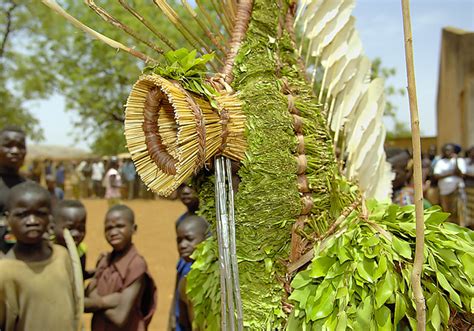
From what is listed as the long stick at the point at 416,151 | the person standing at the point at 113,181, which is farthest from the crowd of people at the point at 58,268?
the person standing at the point at 113,181

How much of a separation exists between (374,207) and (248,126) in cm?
65

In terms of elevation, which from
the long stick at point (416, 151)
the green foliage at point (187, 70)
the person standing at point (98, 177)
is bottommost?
the person standing at point (98, 177)

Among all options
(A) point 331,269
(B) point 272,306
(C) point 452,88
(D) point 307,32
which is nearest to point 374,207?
(A) point 331,269

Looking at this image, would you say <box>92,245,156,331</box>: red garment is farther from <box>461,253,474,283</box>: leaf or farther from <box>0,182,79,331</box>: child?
<box>461,253,474,283</box>: leaf

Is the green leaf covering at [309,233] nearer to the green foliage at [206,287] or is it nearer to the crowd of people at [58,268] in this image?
the green foliage at [206,287]

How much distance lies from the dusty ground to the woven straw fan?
494cm

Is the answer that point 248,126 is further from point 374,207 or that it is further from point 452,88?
point 452,88

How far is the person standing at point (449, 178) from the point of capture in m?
8.09

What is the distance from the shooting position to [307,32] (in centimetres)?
231

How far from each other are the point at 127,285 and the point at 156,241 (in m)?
9.13

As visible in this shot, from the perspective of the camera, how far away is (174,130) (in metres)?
1.95

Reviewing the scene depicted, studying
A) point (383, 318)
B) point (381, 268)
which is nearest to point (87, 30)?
point (381, 268)

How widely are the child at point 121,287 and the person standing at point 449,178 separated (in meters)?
5.46

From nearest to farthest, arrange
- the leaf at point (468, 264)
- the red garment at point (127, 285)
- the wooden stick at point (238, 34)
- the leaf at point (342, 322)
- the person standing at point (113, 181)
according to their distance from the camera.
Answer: the leaf at point (342, 322) < the leaf at point (468, 264) < the wooden stick at point (238, 34) < the red garment at point (127, 285) < the person standing at point (113, 181)
